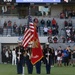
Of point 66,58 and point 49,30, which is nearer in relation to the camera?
point 66,58

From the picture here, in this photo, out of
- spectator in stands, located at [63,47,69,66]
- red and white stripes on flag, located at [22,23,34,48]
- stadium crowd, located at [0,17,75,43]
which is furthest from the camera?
stadium crowd, located at [0,17,75,43]

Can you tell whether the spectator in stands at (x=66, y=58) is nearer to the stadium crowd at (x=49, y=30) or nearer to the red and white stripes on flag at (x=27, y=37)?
the stadium crowd at (x=49, y=30)

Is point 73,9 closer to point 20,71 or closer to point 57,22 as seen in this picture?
point 57,22

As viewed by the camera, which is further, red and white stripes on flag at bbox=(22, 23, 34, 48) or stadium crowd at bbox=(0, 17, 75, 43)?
stadium crowd at bbox=(0, 17, 75, 43)

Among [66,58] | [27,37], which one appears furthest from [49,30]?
[27,37]

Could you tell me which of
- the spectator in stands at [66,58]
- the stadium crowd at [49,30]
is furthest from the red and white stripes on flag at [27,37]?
the stadium crowd at [49,30]

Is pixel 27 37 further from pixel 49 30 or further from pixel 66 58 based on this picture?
pixel 49 30

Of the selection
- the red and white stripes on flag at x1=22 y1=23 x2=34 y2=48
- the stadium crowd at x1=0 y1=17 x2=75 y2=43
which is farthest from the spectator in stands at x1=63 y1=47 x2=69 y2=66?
the red and white stripes on flag at x1=22 y1=23 x2=34 y2=48

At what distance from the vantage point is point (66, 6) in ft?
191

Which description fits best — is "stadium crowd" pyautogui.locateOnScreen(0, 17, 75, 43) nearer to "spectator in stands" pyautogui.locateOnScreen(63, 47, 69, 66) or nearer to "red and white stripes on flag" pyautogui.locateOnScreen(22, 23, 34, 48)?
"spectator in stands" pyautogui.locateOnScreen(63, 47, 69, 66)

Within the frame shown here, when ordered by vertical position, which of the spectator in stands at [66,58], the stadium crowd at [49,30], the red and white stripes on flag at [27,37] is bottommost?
the spectator in stands at [66,58]

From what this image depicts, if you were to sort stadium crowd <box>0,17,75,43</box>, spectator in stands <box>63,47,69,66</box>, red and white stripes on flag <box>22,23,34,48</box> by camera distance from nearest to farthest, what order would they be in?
red and white stripes on flag <box>22,23,34,48</box> < spectator in stands <box>63,47,69,66</box> < stadium crowd <box>0,17,75,43</box>

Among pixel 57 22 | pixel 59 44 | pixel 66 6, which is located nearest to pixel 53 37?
pixel 59 44

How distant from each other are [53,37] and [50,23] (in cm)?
426
